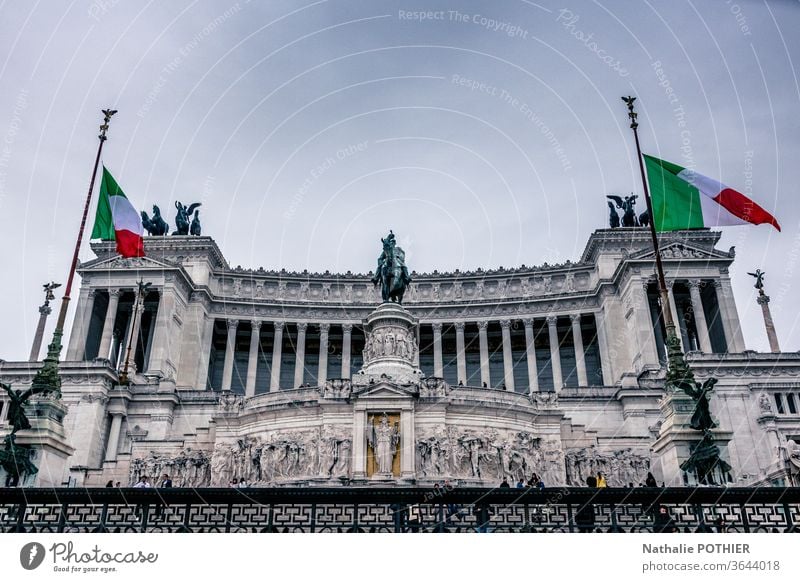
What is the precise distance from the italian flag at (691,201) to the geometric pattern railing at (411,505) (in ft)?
51.9

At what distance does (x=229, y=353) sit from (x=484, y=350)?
81.2 ft

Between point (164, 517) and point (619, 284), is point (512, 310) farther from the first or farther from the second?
point (164, 517)

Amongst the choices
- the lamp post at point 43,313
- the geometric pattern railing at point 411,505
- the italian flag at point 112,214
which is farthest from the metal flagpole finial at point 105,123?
the lamp post at point 43,313

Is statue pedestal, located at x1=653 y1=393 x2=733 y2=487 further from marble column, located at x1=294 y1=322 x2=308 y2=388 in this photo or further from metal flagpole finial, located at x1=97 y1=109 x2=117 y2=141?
marble column, located at x1=294 y1=322 x2=308 y2=388

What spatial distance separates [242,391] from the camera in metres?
66.1

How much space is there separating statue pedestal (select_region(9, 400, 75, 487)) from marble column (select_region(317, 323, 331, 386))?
42815 mm

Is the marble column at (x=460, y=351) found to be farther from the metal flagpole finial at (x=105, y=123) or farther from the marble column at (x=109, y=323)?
the metal flagpole finial at (x=105, y=123)

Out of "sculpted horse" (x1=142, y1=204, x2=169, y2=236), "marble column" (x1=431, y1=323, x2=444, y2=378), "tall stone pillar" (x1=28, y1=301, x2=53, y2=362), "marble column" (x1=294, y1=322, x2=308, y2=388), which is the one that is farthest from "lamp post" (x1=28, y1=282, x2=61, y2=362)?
"marble column" (x1=431, y1=323, x2=444, y2=378)

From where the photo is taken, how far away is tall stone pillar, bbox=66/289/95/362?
5909 centimetres

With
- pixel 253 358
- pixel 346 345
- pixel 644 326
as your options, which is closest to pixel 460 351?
pixel 346 345

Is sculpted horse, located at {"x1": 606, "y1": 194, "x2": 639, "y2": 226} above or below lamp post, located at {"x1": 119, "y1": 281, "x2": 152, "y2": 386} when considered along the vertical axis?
above

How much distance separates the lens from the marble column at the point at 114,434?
4306 cm

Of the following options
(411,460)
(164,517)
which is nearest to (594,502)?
(164,517)
